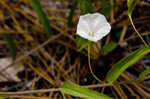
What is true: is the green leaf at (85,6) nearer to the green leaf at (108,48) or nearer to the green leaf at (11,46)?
the green leaf at (108,48)

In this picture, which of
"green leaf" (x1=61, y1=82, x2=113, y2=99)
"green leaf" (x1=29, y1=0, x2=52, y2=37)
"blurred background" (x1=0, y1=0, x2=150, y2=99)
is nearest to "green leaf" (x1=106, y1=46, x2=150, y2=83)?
"green leaf" (x1=61, y1=82, x2=113, y2=99)

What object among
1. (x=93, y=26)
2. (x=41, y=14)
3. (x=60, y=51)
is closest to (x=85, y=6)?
(x=93, y=26)

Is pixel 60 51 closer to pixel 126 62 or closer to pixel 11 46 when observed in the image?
pixel 11 46

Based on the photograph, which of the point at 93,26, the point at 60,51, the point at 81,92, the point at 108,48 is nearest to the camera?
the point at 81,92

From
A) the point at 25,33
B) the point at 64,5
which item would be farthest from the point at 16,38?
the point at 64,5

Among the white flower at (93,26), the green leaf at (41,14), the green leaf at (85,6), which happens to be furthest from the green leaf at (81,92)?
the green leaf at (41,14)

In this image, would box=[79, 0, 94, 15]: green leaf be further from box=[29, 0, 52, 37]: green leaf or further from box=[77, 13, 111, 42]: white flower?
A: box=[29, 0, 52, 37]: green leaf
